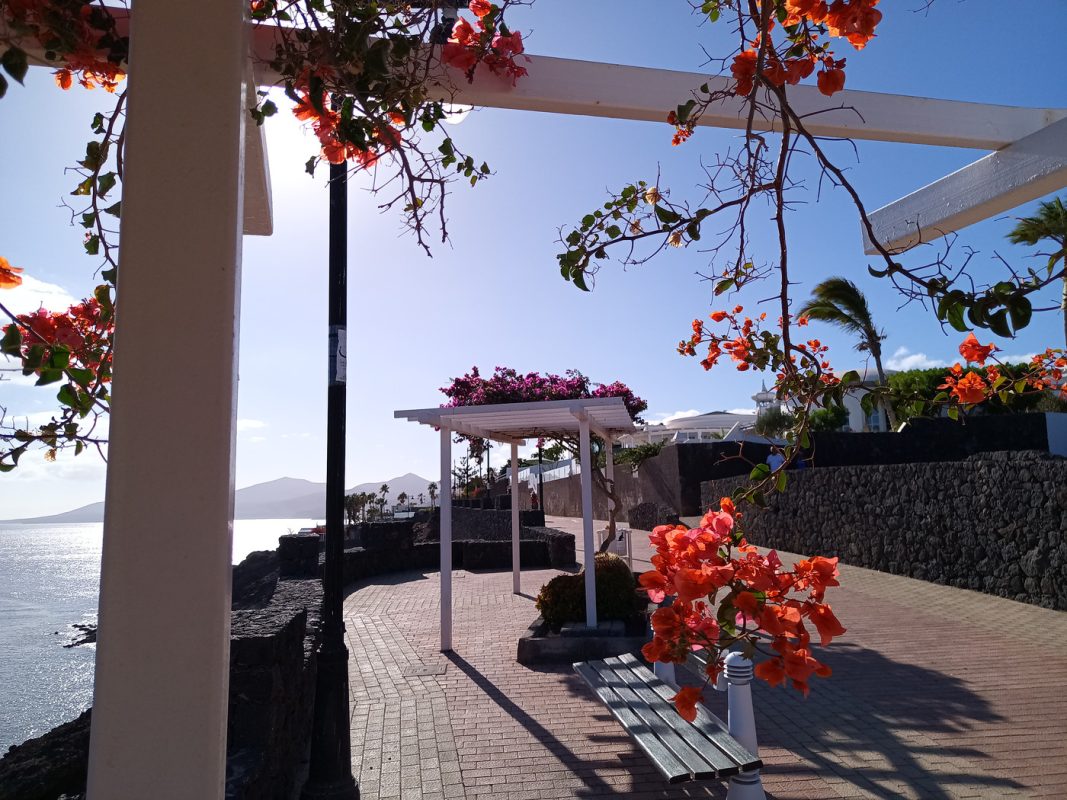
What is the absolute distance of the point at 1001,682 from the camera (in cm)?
573

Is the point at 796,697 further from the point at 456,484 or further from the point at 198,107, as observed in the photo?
the point at 456,484

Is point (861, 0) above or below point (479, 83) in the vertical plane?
below

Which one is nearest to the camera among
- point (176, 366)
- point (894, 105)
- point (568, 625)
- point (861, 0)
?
point (176, 366)

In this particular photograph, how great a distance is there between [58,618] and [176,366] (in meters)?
6.91

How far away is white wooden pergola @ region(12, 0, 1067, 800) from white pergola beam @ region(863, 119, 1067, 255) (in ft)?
6.73

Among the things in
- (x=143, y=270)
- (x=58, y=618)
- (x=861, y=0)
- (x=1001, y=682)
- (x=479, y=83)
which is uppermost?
(x=479, y=83)

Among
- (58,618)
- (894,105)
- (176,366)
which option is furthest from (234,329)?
(58,618)

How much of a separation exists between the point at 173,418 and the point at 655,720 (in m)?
3.34

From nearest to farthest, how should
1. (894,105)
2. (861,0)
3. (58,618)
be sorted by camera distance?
(861,0), (894,105), (58,618)

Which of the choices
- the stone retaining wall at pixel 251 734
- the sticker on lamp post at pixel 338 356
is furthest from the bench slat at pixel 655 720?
the sticker on lamp post at pixel 338 356

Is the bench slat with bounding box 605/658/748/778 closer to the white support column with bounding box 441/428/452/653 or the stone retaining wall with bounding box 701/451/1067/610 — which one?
the white support column with bounding box 441/428/452/653

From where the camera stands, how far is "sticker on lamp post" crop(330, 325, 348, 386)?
11.9 feet

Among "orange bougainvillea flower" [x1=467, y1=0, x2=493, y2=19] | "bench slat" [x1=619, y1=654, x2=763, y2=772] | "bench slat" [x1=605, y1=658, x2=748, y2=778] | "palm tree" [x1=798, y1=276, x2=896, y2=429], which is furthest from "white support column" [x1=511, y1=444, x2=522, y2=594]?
"palm tree" [x1=798, y1=276, x2=896, y2=429]

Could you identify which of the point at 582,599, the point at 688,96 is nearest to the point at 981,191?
the point at 688,96
